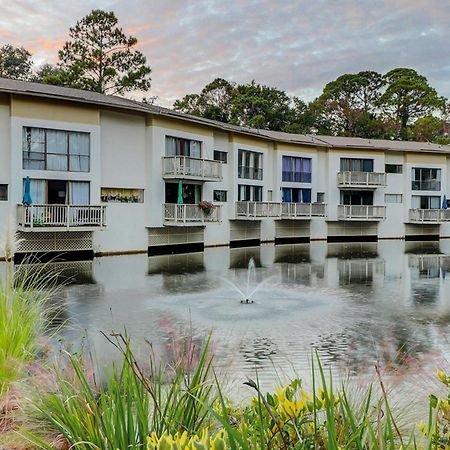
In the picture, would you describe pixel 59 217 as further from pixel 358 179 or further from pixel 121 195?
pixel 358 179

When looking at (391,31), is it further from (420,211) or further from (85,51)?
(85,51)

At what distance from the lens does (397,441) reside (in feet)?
11.9

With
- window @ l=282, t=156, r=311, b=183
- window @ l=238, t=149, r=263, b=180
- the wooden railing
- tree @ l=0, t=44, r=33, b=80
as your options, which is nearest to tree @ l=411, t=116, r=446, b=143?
window @ l=282, t=156, r=311, b=183

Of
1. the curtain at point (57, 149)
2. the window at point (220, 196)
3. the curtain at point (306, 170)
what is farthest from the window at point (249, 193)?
the curtain at point (57, 149)

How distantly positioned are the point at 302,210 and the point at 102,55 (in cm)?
2594

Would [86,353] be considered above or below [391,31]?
below

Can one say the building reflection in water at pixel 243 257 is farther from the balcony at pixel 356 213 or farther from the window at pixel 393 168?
the window at pixel 393 168

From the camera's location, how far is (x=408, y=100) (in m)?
68.8

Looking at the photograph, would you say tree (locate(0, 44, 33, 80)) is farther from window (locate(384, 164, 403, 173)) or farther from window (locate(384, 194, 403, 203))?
window (locate(384, 194, 403, 203))

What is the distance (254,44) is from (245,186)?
15264 mm

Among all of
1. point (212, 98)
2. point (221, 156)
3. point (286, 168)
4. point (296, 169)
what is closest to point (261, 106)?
point (212, 98)

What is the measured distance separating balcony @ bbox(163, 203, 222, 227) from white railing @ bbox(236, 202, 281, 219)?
15.0 feet

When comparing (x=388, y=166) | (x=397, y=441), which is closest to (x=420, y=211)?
(x=388, y=166)

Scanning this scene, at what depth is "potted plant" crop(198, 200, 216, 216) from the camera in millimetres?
30152
